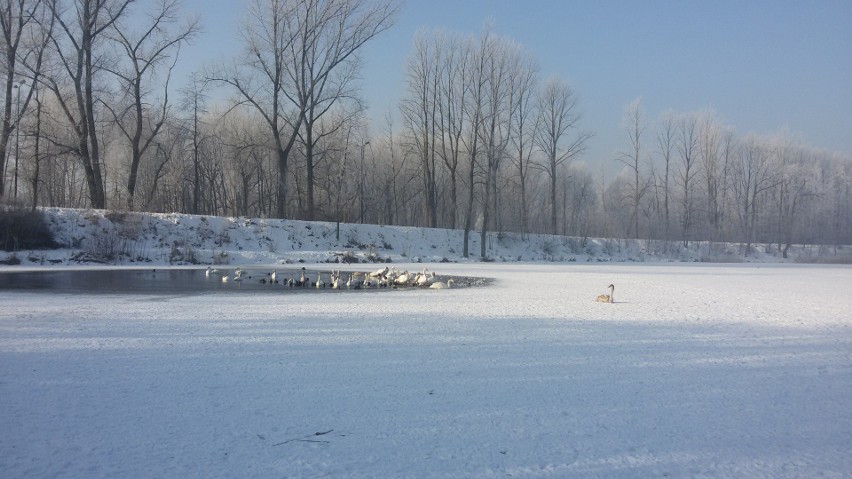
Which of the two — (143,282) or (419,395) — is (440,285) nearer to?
(143,282)

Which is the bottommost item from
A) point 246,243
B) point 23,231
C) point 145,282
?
point 145,282

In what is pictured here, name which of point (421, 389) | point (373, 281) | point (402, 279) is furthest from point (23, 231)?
point (421, 389)

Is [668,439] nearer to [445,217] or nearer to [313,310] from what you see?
[313,310]

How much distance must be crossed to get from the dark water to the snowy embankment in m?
4.88

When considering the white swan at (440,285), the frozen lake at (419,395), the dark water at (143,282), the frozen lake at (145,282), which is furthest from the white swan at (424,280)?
the frozen lake at (419,395)

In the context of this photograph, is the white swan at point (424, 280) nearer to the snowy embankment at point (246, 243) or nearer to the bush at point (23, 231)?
the snowy embankment at point (246, 243)

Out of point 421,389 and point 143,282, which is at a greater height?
point 143,282

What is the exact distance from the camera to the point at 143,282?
16.8 m

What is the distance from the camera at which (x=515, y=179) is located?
57156 millimetres

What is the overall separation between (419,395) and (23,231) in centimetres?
2631

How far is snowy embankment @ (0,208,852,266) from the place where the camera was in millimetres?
25953

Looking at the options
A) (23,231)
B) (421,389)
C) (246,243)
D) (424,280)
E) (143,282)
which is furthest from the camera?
(246,243)

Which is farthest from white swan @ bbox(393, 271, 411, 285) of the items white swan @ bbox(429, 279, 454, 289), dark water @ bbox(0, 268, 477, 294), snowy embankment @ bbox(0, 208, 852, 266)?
snowy embankment @ bbox(0, 208, 852, 266)

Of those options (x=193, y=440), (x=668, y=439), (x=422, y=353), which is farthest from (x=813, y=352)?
(x=193, y=440)
